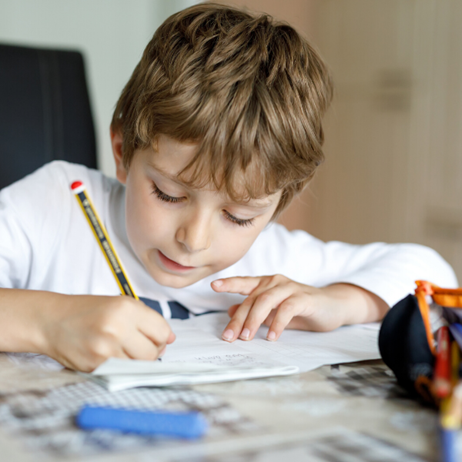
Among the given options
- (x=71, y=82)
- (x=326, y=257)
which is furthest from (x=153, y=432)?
(x=71, y=82)

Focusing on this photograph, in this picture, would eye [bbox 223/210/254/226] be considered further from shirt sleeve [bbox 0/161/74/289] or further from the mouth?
shirt sleeve [bbox 0/161/74/289]

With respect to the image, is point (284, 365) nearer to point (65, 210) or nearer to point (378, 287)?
point (378, 287)

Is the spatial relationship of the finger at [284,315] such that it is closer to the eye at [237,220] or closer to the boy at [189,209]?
the boy at [189,209]

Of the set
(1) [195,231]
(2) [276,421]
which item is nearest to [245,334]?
(1) [195,231]

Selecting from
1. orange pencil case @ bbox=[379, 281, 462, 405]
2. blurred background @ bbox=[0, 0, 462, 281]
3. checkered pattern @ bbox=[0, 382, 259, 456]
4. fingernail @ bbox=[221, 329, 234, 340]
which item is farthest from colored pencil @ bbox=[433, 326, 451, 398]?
blurred background @ bbox=[0, 0, 462, 281]

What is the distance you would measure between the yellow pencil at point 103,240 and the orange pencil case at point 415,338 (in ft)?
0.92

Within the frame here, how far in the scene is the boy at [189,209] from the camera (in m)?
0.51

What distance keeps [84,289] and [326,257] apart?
0.39 meters

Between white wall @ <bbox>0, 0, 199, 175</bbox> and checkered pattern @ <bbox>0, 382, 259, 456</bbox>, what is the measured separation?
174cm

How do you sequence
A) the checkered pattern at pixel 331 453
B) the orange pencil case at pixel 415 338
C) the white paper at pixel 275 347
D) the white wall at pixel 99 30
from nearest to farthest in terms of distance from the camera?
the checkered pattern at pixel 331 453 → the orange pencil case at pixel 415 338 → the white paper at pixel 275 347 → the white wall at pixel 99 30

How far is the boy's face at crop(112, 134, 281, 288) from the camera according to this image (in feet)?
1.98

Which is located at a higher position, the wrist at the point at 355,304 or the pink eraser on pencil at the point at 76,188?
the pink eraser on pencil at the point at 76,188

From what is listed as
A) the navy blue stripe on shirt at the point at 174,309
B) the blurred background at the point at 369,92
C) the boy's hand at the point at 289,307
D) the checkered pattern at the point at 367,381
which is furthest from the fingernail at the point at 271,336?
the blurred background at the point at 369,92

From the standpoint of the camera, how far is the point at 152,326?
483mm
